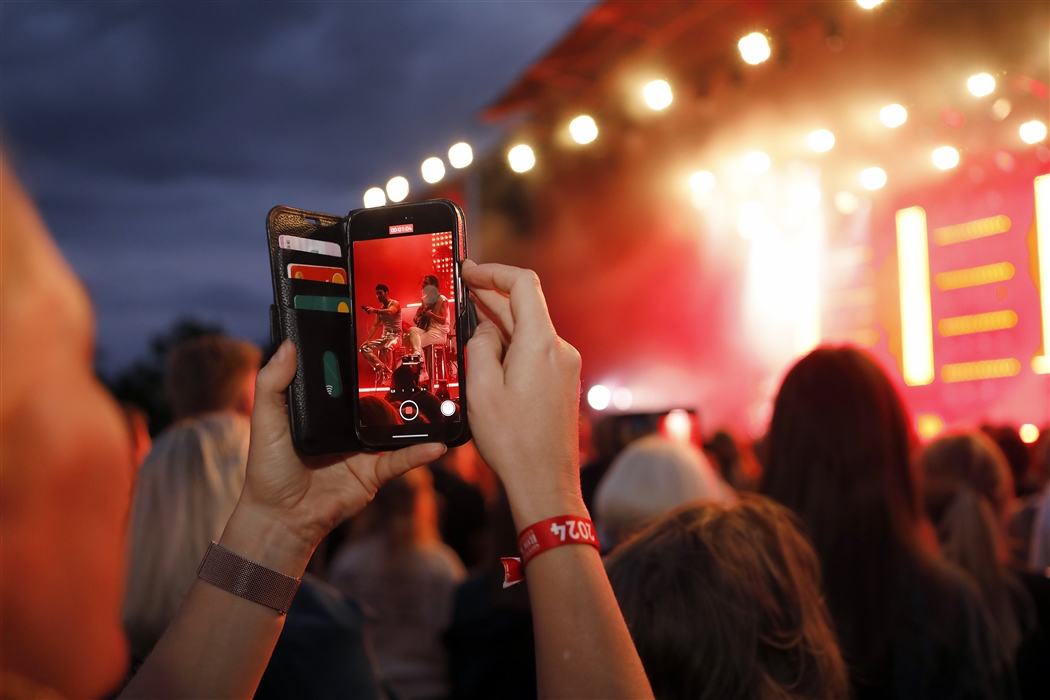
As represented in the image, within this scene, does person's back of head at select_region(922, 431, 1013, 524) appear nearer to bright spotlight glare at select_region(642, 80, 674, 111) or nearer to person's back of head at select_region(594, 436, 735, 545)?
person's back of head at select_region(594, 436, 735, 545)

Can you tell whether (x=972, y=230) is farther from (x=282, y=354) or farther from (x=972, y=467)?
(x=282, y=354)

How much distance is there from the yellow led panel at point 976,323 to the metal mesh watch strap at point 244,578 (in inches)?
412

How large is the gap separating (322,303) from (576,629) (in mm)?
554

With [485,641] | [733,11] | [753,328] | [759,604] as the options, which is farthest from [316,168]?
[753,328]

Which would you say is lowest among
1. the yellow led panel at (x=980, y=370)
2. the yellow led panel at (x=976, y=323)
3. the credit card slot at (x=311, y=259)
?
the yellow led panel at (x=980, y=370)

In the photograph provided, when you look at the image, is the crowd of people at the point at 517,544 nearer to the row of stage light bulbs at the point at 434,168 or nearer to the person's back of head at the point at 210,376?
the person's back of head at the point at 210,376

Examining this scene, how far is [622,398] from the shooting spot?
12773 millimetres

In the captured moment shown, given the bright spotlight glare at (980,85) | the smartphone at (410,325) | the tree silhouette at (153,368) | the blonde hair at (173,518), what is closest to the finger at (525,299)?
the smartphone at (410,325)

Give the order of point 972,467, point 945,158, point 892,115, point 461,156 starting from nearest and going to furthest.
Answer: point 972,467 → point 892,115 → point 461,156 → point 945,158

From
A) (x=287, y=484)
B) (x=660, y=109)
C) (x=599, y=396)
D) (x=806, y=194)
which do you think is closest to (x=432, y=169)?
(x=660, y=109)

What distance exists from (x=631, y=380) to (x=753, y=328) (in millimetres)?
2308

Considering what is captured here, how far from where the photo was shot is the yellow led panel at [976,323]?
9414 mm

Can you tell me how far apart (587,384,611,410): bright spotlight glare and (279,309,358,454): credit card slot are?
10253 mm

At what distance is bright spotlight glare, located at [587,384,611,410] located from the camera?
37.6 feet
